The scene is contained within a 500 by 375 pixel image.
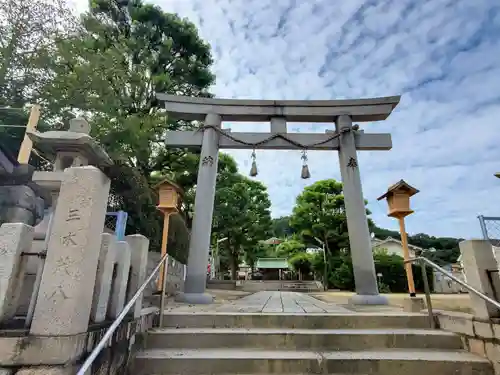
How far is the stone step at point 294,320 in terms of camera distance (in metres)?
3.37

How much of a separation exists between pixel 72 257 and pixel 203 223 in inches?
158

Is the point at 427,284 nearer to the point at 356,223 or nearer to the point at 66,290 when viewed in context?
the point at 356,223

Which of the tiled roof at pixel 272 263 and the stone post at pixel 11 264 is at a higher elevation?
the tiled roof at pixel 272 263

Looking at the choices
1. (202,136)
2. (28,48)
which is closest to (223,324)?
(202,136)

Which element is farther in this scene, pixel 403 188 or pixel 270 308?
pixel 403 188

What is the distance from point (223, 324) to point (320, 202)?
853 inches

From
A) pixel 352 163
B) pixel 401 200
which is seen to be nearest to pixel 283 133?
pixel 352 163

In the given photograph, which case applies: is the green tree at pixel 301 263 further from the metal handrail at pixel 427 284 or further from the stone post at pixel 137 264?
the stone post at pixel 137 264

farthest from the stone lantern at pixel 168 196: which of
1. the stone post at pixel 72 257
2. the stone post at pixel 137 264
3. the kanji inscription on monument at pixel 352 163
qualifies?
the kanji inscription on monument at pixel 352 163

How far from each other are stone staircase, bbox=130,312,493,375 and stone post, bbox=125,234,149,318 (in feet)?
1.66

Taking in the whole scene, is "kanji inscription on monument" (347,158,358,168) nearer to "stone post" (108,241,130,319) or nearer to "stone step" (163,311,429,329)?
"stone step" (163,311,429,329)

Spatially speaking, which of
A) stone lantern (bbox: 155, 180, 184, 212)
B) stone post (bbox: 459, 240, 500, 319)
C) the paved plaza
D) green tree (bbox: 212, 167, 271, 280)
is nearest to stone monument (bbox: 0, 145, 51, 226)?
stone lantern (bbox: 155, 180, 184, 212)

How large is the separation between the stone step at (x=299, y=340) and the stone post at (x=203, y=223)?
89.8 inches

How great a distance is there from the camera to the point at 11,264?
184 cm
